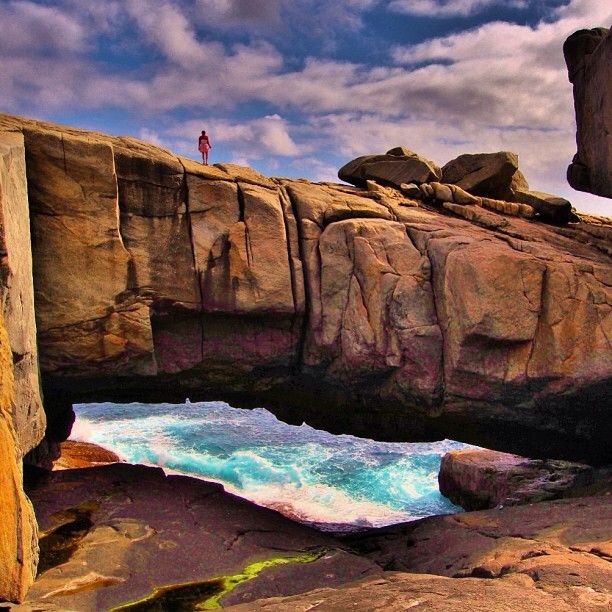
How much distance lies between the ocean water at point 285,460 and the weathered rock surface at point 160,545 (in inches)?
266

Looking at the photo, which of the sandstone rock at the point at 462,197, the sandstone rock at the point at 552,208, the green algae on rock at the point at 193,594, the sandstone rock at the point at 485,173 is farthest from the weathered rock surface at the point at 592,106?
the green algae on rock at the point at 193,594

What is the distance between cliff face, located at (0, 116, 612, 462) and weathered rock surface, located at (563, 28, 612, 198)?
2981 millimetres

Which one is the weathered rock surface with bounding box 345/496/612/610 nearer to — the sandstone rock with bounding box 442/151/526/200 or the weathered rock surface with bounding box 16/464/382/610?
the weathered rock surface with bounding box 16/464/382/610

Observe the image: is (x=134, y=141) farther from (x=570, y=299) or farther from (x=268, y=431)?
(x=268, y=431)

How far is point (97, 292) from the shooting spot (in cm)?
1383

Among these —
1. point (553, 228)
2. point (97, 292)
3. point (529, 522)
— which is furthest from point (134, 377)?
point (553, 228)

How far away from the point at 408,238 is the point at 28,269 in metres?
9.07

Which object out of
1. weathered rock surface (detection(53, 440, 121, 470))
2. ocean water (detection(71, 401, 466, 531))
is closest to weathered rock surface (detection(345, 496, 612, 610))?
ocean water (detection(71, 401, 466, 531))

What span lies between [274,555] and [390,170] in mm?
11882

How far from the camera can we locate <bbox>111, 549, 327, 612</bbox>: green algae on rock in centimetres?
1067

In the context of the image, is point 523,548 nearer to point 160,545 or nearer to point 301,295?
point 160,545

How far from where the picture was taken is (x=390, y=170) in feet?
62.6

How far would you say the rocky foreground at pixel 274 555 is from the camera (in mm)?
8633

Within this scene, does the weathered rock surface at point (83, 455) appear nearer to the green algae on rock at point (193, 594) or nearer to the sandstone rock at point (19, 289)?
the sandstone rock at point (19, 289)
